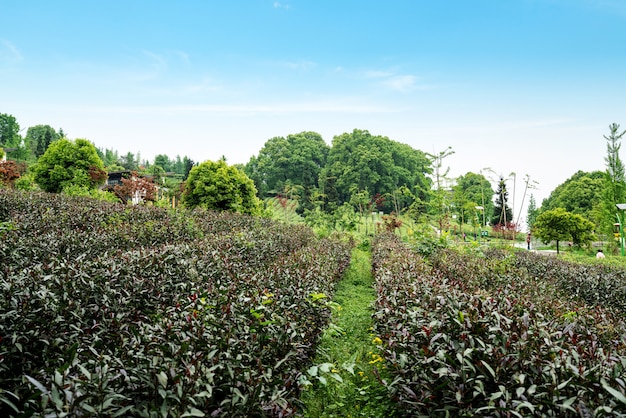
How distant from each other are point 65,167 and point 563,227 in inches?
870

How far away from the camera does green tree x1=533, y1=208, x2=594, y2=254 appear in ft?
54.4

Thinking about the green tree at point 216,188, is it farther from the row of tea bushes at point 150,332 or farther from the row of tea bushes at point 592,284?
the row of tea bushes at point 592,284

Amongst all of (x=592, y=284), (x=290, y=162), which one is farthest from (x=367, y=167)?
(x=592, y=284)

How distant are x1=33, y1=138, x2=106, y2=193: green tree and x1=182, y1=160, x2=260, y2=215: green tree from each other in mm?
4577

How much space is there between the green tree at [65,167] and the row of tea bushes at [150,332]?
38.9 ft

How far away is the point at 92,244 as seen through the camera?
477 cm

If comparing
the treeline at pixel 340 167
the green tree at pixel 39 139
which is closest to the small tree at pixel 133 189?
the green tree at pixel 39 139

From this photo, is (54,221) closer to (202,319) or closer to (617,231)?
(202,319)

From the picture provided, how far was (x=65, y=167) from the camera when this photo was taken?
15320mm

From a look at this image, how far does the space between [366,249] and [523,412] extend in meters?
12.2

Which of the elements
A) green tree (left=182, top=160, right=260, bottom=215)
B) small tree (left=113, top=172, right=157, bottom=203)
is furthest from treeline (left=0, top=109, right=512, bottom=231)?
green tree (left=182, top=160, right=260, bottom=215)

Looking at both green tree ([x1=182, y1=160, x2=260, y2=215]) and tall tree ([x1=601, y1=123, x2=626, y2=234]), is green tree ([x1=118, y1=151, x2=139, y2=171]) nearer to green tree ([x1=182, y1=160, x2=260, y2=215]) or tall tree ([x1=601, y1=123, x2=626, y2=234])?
green tree ([x1=182, y1=160, x2=260, y2=215])

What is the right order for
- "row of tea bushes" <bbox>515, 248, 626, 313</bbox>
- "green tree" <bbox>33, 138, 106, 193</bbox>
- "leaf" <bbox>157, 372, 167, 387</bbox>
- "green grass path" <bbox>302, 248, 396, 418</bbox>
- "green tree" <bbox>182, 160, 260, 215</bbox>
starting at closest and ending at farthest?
"leaf" <bbox>157, 372, 167, 387</bbox>
"green grass path" <bbox>302, 248, 396, 418</bbox>
"row of tea bushes" <bbox>515, 248, 626, 313</bbox>
"green tree" <bbox>182, 160, 260, 215</bbox>
"green tree" <bbox>33, 138, 106, 193</bbox>

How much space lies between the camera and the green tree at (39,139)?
3678cm
